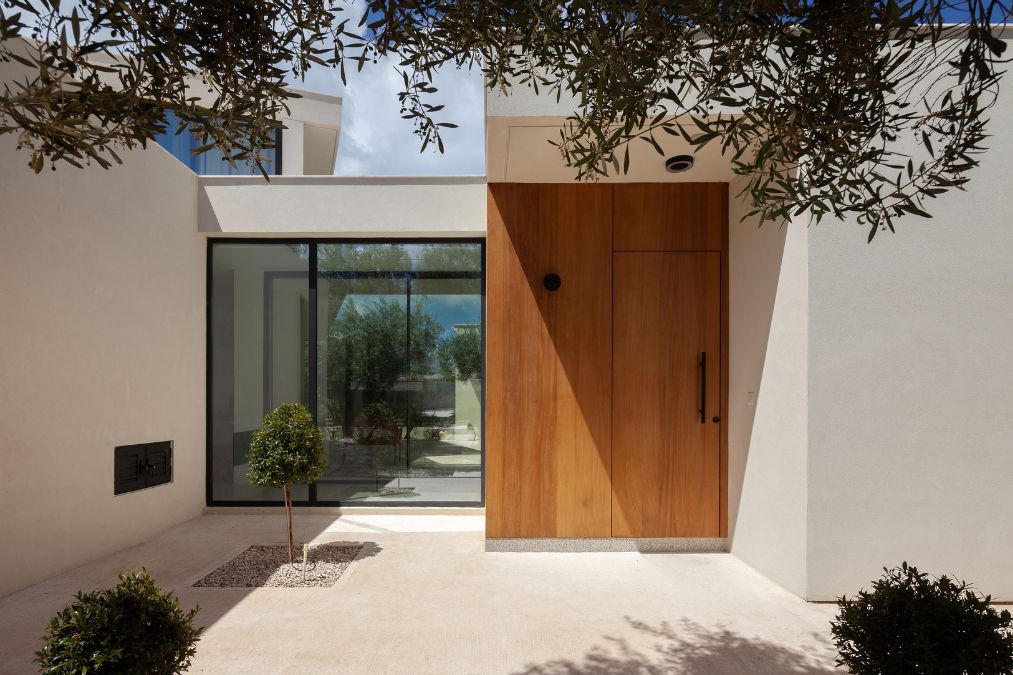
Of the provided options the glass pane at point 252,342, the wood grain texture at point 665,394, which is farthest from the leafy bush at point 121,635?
the glass pane at point 252,342

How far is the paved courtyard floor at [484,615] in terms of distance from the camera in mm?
3129

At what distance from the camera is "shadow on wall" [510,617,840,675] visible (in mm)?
3037

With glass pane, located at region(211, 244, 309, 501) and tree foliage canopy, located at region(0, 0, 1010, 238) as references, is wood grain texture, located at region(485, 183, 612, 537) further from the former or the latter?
tree foliage canopy, located at region(0, 0, 1010, 238)

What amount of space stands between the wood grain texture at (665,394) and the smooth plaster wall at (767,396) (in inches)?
6.9

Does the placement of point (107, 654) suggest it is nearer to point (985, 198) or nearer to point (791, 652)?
point (791, 652)

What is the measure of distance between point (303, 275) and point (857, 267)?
17.5ft

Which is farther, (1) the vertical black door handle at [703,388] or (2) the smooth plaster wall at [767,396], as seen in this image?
(1) the vertical black door handle at [703,388]

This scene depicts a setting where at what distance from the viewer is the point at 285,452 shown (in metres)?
4.46

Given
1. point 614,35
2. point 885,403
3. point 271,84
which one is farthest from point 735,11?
point 885,403

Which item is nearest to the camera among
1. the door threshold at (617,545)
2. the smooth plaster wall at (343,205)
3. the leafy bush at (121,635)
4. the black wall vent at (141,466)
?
the leafy bush at (121,635)

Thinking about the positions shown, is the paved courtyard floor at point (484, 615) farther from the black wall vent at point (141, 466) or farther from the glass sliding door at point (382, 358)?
the glass sliding door at point (382, 358)

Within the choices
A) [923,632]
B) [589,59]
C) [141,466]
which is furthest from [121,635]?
[141,466]

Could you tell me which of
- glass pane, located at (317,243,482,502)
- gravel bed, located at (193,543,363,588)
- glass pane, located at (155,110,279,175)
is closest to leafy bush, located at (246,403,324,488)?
gravel bed, located at (193,543,363,588)

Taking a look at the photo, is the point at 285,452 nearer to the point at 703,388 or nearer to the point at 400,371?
the point at 400,371
